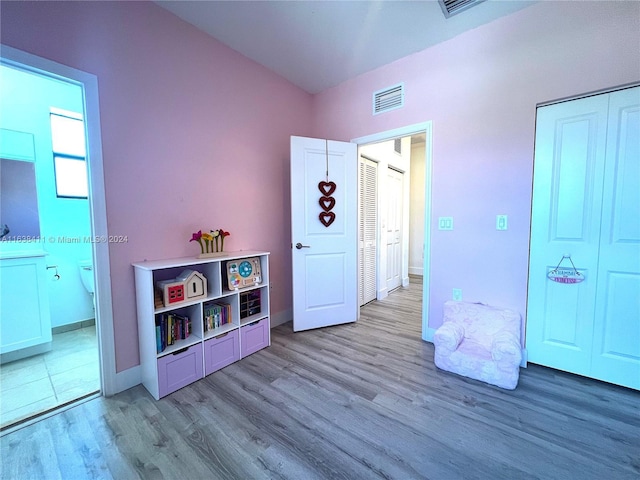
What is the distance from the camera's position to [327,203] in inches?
108

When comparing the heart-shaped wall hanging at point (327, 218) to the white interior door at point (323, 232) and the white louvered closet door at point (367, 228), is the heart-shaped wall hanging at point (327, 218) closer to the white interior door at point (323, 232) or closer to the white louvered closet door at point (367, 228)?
the white interior door at point (323, 232)

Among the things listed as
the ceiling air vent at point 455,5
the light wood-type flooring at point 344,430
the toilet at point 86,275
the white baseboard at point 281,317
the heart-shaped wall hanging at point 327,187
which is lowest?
the light wood-type flooring at point 344,430

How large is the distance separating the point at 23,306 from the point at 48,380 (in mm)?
717

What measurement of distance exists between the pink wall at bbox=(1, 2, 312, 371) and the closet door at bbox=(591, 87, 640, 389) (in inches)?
110

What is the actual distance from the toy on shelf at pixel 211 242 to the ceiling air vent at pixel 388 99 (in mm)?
2040

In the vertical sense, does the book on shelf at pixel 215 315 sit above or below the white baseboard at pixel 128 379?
above

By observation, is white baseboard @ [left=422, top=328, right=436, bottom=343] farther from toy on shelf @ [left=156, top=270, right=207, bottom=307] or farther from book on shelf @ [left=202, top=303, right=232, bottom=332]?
toy on shelf @ [left=156, top=270, right=207, bottom=307]

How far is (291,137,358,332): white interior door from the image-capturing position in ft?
8.68

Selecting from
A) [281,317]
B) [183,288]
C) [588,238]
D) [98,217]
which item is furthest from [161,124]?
[588,238]

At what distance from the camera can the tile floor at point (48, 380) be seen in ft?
5.24

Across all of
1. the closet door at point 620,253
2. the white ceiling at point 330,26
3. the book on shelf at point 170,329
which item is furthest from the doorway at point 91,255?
the closet door at point 620,253

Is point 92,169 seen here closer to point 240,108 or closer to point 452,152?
point 240,108

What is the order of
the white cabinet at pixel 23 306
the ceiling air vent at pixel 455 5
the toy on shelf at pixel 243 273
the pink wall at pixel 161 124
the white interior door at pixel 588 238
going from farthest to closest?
the toy on shelf at pixel 243 273 < the white cabinet at pixel 23 306 < the ceiling air vent at pixel 455 5 < the white interior door at pixel 588 238 < the pink wall at pixel 161 124

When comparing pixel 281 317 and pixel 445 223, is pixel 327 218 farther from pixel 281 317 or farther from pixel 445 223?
→ pixel 281 317
